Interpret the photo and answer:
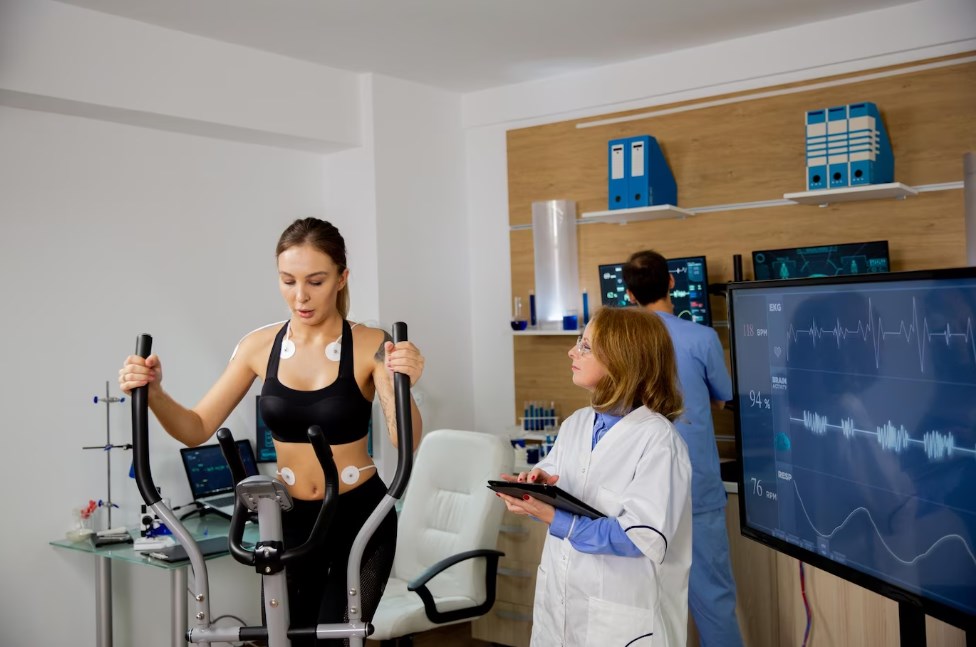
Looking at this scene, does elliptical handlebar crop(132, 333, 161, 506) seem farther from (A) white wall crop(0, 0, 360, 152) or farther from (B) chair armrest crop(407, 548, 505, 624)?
(A) white wall crop(0, 0, 360, 152)

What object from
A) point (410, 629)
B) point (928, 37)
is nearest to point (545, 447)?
point (410, 629)

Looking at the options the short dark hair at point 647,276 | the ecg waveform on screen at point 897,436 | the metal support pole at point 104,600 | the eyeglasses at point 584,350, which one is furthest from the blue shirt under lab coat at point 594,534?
the metal support pole at point 104,600

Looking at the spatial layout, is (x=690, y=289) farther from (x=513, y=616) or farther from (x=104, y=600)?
(x=104, y=600)

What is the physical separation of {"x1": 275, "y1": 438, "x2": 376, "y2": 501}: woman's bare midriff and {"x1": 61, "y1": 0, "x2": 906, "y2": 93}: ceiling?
2.03 metres

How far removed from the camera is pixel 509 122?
4.83 m

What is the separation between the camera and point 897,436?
1454mm

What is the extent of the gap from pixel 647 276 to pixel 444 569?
1.27 m

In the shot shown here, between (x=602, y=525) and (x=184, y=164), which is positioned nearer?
(x=602, y=525)

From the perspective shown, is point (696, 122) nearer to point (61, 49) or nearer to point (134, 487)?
point (61, 49)

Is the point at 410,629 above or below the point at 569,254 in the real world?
below

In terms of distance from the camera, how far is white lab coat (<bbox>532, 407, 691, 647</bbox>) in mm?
1963

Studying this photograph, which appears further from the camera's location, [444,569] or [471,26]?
[471,26]

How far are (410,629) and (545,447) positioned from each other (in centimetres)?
135

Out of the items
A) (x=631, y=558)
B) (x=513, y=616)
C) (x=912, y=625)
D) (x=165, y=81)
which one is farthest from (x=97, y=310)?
(x=912, y=625)
